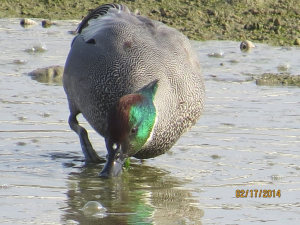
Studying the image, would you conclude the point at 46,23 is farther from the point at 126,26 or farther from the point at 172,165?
the point at 172,165

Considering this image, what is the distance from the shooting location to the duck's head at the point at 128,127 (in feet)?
15.1

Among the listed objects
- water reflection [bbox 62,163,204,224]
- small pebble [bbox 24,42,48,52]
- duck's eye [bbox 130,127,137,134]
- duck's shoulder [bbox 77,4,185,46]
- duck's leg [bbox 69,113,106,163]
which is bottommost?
small pebble [bbox 24,42,48,52]

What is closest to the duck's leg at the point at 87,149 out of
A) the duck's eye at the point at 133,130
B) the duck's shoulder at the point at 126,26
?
the duck's shoulder at the point at 126,26

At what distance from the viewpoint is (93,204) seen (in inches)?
175

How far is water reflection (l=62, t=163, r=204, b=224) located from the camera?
4.30m

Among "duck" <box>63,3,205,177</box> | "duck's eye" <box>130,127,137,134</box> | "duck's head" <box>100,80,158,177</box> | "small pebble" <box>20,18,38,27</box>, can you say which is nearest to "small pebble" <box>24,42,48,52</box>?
"small pebble" <box>20,18,38,27</box>

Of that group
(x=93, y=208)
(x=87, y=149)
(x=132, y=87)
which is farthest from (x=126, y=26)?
(x=93, y=208)

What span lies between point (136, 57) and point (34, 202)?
4.22 feet

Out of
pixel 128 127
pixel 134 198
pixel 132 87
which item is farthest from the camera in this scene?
pixel 132 87

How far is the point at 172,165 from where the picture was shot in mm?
5566

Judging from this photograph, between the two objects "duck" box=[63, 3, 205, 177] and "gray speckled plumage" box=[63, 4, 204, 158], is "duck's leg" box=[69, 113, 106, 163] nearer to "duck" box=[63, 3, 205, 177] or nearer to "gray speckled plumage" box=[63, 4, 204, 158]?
"duck" box=[63, 3, 205, 177]

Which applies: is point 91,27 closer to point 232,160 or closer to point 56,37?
point 232,160

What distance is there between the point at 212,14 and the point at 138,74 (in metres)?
5.52

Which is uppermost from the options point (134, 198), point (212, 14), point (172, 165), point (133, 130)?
point (133, 130)
